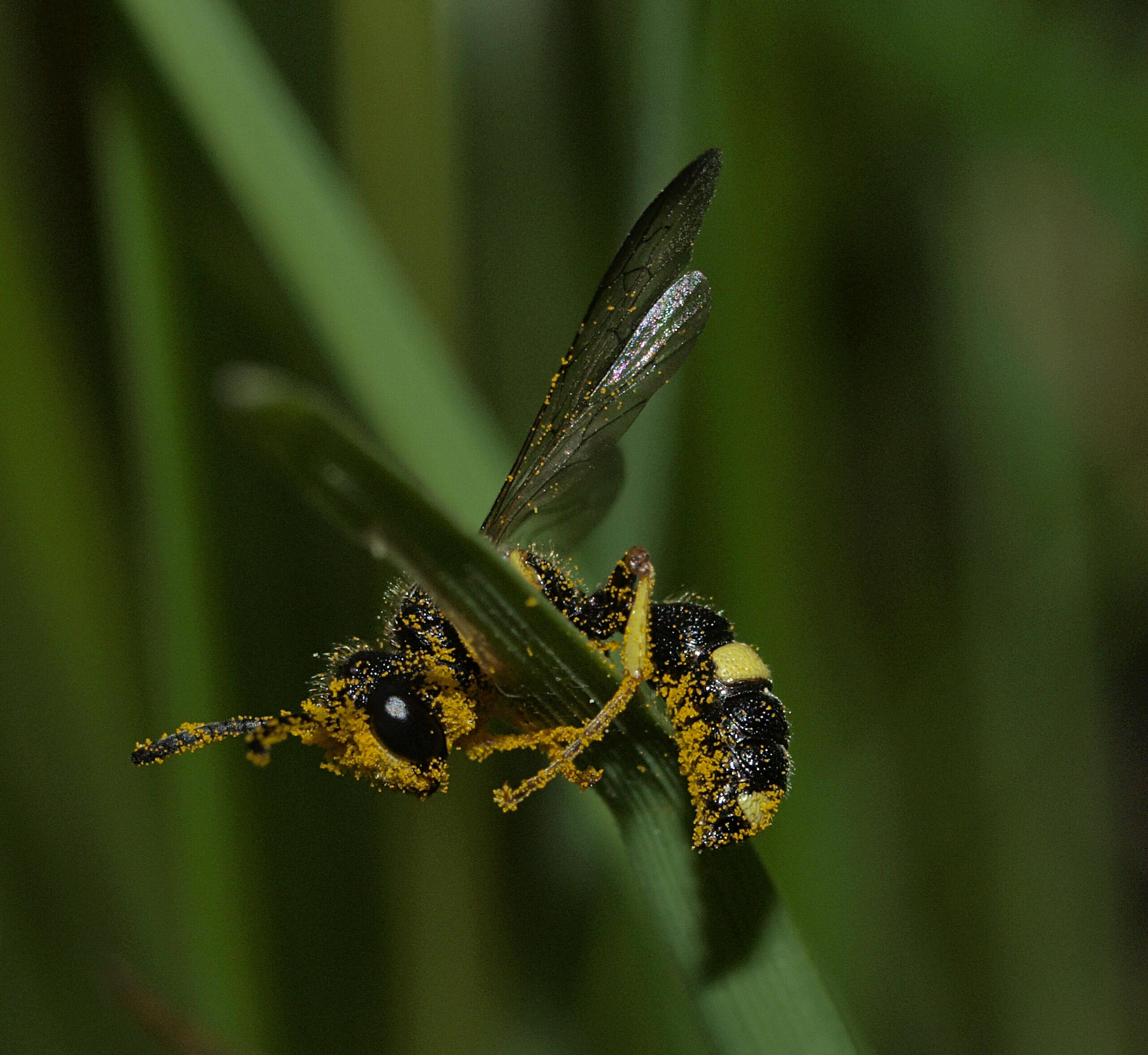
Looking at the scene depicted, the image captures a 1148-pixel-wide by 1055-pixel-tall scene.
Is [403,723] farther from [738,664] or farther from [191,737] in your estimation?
[738,664]

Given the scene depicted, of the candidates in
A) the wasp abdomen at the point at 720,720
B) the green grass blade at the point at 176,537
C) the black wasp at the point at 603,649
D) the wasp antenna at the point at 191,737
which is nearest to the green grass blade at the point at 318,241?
the black wasp at the point at 603,649

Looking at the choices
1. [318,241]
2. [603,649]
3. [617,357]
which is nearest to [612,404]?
[617,357]

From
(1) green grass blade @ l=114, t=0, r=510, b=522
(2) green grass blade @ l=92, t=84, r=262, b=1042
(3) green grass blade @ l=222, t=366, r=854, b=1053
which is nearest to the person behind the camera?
(3) green grass blade @ l=222, t=366, r=854, b=1053

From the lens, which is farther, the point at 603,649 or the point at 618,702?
the point at 603,649

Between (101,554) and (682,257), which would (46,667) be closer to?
(101,554)

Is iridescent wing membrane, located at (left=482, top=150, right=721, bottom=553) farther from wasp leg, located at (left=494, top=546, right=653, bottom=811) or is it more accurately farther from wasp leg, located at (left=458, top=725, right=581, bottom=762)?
wasp leg, located at (left=458, top=725, right=581, bottom=762)

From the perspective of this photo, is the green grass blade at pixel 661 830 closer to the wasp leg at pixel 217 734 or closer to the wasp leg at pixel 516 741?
the wasp leg at pixel 516 741

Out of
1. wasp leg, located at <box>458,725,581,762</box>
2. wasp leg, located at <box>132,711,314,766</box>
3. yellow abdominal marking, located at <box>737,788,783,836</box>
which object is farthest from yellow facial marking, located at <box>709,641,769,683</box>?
wasp leg, located at <box>132,711,314,766</box>

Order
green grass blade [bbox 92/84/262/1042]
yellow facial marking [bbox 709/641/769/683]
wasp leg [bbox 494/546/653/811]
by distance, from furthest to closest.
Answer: green grass blade [bbox 92/84/262/1042]
yellow facial marking [bbox 709/641/769/683]
wasp leg [bbox 494/546/653/811]
